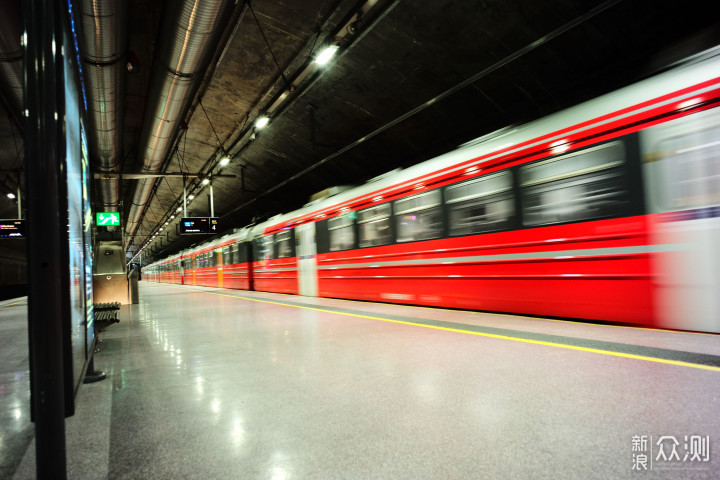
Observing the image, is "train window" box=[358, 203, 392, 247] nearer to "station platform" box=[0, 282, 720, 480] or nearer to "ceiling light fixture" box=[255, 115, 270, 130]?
"station platform" box=[0, 282, 720, 480]

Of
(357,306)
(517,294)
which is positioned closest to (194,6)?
(357,306)

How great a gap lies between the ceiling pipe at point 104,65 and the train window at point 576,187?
7.36m

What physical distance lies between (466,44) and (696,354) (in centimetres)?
809

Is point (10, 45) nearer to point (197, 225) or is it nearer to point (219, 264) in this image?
point (197, 225)

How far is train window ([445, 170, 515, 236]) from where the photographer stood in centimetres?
634

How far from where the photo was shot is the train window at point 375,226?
8.86 meters

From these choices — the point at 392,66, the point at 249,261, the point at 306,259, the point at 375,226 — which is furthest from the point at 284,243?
the point at 392,66

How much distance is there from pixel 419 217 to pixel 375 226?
1.47 meters

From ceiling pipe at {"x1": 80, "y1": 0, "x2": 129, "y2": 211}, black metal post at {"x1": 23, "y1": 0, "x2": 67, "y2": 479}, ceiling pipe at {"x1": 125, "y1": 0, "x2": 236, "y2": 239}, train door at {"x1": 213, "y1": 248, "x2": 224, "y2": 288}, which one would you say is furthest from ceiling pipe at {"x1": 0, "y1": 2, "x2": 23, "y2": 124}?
train door at {"x1": 213, "y1": 248, "x2": 224, "y2": 288}

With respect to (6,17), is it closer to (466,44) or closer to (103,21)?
(103,21)

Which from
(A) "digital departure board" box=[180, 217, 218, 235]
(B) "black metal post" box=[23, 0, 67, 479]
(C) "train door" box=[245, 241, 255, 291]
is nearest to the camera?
(B) "black metal post" box=[23, 0, 67, 479]

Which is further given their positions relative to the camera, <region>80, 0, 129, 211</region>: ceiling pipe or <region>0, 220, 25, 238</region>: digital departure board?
<region>0, 220, 25, 238</region>: digital departure board

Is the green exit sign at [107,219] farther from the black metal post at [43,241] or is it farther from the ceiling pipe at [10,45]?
the black metal post at [43,241]

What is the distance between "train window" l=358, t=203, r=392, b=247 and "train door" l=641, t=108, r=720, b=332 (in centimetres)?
497
